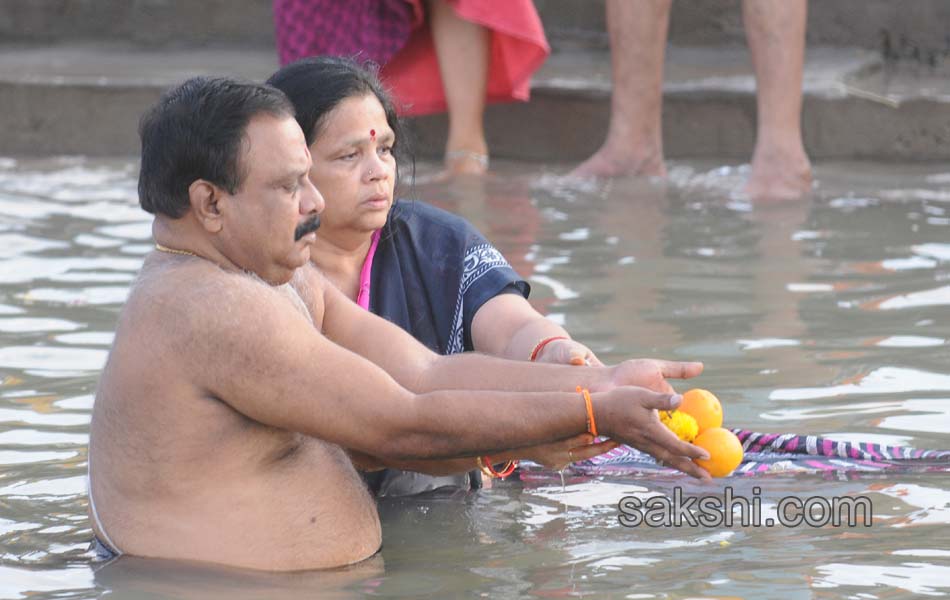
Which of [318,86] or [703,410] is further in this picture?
[318,86]

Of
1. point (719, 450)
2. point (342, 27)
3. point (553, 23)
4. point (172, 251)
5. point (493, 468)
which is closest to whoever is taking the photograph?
point (172, 251)

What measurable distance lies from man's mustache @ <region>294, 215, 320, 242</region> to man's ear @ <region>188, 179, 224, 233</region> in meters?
0.14

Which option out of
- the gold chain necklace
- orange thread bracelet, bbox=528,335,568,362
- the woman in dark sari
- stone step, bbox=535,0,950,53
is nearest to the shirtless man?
the gold chain necklace

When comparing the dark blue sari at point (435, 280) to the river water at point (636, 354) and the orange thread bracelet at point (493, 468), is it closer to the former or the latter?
the orange thread bracelet at point (493, 468)

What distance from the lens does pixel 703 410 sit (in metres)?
3.05

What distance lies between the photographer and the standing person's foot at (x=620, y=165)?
677 cm

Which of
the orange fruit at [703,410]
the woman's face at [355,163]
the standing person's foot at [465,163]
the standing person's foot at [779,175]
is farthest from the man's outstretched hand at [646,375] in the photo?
the standing person's foot at [465,163]

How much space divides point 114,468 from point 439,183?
13.1 ft

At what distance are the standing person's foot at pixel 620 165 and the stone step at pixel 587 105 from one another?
0.51 meters

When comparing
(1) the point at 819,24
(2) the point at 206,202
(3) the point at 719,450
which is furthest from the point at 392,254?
(1) the point at 819,24

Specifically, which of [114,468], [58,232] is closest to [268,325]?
[114,468]

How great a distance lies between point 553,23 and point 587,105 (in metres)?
1.08

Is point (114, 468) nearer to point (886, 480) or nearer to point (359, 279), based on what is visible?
point (359, 279)

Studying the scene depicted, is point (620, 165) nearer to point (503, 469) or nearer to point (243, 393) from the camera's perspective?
point (503, 469)
